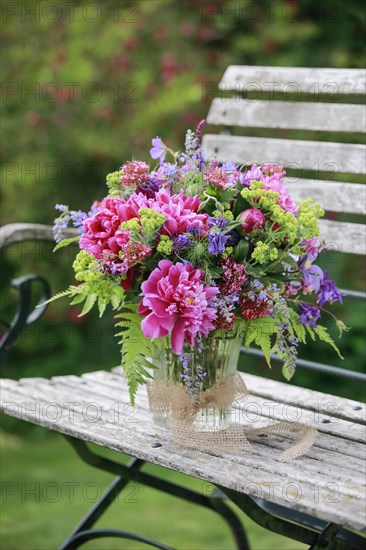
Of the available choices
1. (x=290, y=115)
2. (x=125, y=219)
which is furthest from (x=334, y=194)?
(x=125, y=219)

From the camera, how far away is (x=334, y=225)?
2.50 metres

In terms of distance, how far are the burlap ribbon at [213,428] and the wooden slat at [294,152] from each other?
0.86 metres

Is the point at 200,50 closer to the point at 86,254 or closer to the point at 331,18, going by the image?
the point at 331,18

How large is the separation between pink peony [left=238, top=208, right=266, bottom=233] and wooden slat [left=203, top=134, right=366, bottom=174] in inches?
30.5

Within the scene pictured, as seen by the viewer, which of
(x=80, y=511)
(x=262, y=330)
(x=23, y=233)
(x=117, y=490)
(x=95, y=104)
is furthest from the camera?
(x=95, y=104)

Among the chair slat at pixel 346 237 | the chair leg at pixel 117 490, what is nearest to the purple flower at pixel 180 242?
the chair leg at pixel 117 490

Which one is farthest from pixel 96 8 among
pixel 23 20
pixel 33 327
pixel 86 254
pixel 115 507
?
pixel 86 254

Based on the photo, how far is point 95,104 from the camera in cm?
444

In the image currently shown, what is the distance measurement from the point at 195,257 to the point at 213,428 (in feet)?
1.18

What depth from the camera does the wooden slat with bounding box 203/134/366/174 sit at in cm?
251

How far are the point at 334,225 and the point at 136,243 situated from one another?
36.5 inches

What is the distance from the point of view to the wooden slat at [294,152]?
251 centimetres

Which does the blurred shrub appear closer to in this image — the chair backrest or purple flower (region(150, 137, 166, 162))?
the chair backrest

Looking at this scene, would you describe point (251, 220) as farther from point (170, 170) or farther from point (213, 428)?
point (213, 428)
